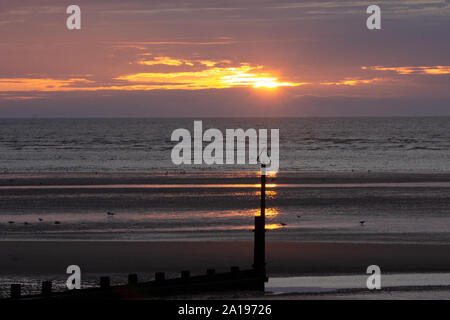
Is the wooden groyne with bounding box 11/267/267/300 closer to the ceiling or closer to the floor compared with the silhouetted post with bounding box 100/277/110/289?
closer to the floor

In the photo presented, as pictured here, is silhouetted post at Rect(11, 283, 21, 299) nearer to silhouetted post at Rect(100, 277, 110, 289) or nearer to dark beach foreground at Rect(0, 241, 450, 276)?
silhouetted post at Rect(100, 277, 110, 289)

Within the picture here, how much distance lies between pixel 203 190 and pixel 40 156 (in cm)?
4818

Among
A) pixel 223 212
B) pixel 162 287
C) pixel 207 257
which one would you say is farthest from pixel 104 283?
pixel 223 212

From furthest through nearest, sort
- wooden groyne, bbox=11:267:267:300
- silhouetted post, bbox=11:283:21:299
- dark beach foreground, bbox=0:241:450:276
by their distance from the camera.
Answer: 1. dark beach foreground, bbox=0:241:450:276
2. wooden groyne, bbox=11:267:267:300
3. silhouetted post, bbox=11:283:21:299

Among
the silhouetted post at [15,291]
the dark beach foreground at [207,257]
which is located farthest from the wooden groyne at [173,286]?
the dark beach foreground at [207,257]

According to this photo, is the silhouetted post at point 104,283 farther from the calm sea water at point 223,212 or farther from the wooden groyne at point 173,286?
the calm sea water at point 223,212

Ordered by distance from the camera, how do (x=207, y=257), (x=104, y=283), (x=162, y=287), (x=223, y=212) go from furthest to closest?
(x=223, y=212) → (x=207, y=257) → (x=162, y=287) → (x=104, y=283)

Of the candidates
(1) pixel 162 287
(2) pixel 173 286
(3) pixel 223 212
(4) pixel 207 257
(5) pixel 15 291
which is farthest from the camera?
(3) pixel 223 212

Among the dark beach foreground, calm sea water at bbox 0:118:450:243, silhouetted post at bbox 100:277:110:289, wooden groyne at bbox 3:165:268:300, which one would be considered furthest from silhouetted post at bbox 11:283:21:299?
calm sea water at bbox 0:118:450:243

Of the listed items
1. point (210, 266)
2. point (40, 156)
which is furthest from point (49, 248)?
point (40, 156)

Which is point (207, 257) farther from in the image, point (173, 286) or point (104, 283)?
point (104, 283)

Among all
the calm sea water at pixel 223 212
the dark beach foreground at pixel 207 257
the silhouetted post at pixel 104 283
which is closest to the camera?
the silhouetted post at pixel 104 283

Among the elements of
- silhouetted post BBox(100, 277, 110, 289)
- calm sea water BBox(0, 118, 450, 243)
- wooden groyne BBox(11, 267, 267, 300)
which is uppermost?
calm sea water BBox(0, 118, 450, 243)

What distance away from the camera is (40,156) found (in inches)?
3558
